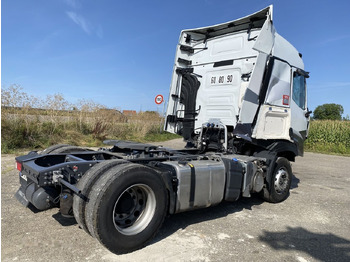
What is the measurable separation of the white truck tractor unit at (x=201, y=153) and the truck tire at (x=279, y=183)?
21 millimetres

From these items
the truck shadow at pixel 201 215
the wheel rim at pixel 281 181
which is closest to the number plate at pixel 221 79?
the wheel rim at pixel 281 181

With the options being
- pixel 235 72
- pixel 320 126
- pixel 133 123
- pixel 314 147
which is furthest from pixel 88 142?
pixel 320 126

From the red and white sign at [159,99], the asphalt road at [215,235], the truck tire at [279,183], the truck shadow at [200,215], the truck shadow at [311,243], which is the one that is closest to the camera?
the asphalt road at [215,235]

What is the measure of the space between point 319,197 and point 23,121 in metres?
10.8

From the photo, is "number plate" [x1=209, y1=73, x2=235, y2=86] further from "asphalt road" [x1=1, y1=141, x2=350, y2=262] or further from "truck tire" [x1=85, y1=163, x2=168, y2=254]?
"truck tire" [x1=85, y1=163, x2=168, y2=254]

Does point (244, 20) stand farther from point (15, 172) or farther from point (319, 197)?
point (15, 172)

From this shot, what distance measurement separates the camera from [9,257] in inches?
119

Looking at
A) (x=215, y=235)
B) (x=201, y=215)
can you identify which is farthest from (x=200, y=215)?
(x=215, y=235)

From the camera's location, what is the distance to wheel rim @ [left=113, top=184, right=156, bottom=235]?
3.44 metres

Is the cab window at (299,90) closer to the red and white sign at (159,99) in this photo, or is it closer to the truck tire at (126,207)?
the truck tire at (126,207)

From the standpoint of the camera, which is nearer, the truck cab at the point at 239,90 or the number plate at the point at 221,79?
the truck cab at the point at 239,90

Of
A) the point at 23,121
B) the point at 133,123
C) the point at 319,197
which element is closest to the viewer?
the point at 319,197

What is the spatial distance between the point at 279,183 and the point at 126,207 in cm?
361

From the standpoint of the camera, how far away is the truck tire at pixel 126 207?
3037mm
